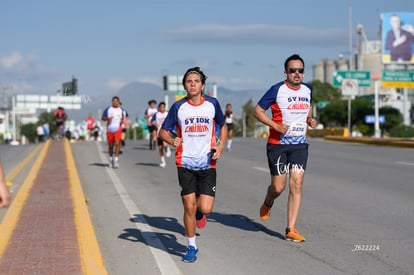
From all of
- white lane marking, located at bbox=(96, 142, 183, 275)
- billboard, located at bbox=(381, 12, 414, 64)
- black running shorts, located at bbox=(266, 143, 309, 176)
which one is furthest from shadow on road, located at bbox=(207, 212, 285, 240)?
billboard, located at bbox=(381, 12, 414, 64)

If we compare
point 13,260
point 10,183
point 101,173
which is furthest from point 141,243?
point 101,173

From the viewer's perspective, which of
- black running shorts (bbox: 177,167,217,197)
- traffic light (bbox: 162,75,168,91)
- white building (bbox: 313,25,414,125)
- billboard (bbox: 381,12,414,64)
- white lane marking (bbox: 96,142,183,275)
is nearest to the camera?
white lane marking (bbox: 96,142,183,275)

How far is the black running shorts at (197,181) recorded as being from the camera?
7180 mm

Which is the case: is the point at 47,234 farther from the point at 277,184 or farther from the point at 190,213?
the point at 277,184

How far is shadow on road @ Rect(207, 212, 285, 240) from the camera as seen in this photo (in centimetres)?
876

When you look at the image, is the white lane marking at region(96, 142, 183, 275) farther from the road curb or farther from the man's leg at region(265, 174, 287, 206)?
the road curb

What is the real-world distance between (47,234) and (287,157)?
285 cm

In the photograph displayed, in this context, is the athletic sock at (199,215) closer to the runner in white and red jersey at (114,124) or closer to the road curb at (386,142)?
the runner in white and red jersey at (114,124)

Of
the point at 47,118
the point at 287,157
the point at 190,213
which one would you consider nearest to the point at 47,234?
the point at 190,213

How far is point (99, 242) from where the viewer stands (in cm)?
810

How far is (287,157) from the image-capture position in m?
8.34

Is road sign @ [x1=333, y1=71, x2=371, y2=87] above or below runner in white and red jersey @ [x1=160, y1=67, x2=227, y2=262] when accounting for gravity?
above

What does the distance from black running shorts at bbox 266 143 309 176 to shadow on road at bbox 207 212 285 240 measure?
2.58 feet

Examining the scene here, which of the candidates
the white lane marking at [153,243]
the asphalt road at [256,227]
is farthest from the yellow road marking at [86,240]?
the white lane marking at [153,243]
